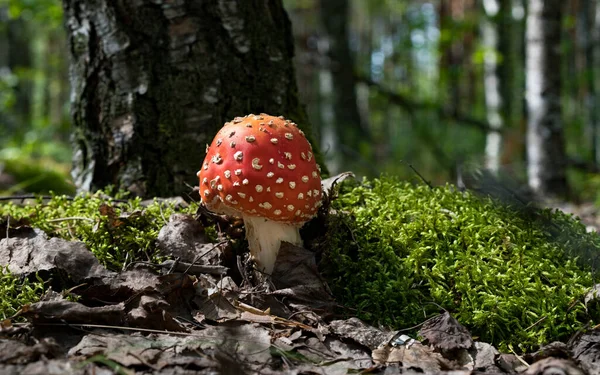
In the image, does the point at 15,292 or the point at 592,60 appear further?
the point at 592,60

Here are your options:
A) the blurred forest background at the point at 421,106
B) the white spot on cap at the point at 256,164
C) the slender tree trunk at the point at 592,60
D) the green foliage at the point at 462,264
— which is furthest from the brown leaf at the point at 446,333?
the slender tree trunk at the point at 592,60

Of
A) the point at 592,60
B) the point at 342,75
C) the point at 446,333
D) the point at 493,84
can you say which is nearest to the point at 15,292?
the point at 446,333

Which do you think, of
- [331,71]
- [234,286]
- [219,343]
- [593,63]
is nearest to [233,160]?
[234,286]

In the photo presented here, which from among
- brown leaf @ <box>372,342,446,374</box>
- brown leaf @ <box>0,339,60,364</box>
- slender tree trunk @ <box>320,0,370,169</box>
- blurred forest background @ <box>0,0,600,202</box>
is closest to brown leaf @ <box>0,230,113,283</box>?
brown leaf @ <box>0,339,60,364</box>

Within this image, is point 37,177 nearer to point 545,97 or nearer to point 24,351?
point 24,351

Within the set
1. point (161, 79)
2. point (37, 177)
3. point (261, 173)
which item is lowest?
point (37, 177)

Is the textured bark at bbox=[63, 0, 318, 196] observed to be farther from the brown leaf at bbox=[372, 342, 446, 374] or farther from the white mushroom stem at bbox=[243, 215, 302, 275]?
the brown leaf at bbox=[372, 342, 446, 374]

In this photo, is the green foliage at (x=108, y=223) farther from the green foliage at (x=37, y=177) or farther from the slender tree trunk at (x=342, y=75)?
the slender tree trunk at (x=342, y=75)
